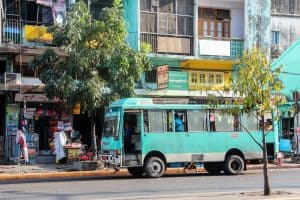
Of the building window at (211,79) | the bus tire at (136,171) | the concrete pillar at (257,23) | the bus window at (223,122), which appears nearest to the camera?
the bus tire at (136,171)

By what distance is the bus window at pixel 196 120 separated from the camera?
23.0 metres

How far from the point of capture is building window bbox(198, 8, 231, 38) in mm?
32906

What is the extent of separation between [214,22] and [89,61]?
11.2 m

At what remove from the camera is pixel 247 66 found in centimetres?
1503

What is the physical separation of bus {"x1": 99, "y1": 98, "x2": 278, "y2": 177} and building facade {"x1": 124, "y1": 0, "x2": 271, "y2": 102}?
5.94 m

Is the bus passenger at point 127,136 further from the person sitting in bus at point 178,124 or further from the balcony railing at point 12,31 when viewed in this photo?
the balcony railing at point 12,31

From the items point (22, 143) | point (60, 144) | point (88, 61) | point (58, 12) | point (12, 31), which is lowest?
point (60, 144)

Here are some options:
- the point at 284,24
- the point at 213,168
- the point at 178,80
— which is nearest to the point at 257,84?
the point at 213,168

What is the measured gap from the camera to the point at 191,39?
31.4 m

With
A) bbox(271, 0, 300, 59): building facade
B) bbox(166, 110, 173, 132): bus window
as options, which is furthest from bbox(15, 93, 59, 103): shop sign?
bbox(271, 0, 300, 59): building facade

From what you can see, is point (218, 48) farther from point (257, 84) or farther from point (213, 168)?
point (257, 84)

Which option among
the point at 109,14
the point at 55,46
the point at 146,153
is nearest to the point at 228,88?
the point at 146,153

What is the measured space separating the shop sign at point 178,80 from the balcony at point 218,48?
1480 mm

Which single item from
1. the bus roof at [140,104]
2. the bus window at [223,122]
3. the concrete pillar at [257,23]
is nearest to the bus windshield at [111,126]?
the bus roof at [140,104]
